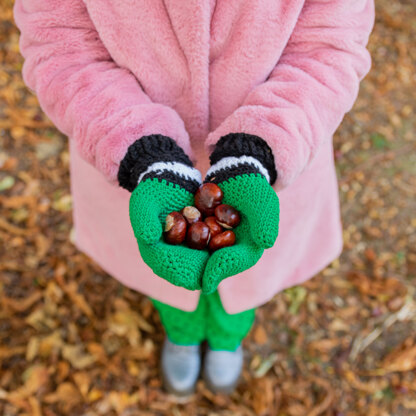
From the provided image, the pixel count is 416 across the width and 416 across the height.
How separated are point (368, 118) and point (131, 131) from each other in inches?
104

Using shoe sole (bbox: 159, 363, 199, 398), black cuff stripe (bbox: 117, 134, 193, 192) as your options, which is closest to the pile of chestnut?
black cuff stripe (bbox: 117, 134, 193, 192)

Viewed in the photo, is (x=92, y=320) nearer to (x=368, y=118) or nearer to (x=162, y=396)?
(x=162, y=396)

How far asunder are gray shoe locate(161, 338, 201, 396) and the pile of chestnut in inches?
44.8

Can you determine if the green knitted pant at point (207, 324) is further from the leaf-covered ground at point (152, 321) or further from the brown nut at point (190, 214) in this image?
the brown nut at point (190, 214)

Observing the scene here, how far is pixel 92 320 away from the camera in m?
2.25

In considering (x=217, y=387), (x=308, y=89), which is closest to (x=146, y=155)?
(x=308, y=89)

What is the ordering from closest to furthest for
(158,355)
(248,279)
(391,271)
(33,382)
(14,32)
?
(248,279), (33,382), (158,355), (391,271), (14,32)

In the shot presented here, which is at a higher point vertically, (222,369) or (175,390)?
(222,369)

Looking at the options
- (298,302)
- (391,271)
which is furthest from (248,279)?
(391,271)

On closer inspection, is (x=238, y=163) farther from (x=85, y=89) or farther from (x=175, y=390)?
(x=175, y=390)

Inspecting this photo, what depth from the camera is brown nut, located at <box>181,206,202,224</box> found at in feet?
3.40

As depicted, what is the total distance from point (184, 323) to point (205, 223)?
0.93 meters

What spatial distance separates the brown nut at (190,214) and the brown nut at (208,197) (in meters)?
0.01

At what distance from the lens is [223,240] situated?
1001 mm
